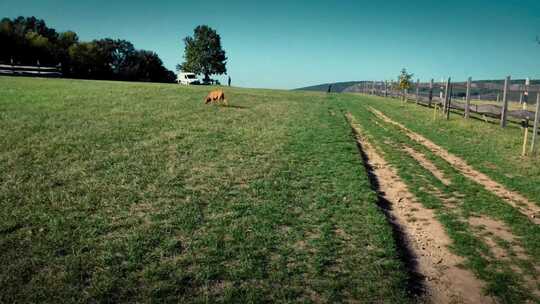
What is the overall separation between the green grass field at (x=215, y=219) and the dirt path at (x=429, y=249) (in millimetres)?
193

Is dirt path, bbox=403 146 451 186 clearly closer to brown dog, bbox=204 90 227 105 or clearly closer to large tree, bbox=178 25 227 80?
brown dog, bbox=204 90 227 105

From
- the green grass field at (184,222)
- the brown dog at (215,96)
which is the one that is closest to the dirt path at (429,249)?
the green grass field at (184,222)

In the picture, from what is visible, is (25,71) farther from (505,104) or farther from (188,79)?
(505,104)

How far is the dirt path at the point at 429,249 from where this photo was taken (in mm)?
4053

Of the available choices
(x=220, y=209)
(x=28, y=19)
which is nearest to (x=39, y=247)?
(x=220, y=209)

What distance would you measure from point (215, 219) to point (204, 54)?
8238 cm

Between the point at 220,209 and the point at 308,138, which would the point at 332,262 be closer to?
the point at 220,209

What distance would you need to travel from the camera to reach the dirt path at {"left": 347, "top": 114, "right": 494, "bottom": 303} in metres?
4.05

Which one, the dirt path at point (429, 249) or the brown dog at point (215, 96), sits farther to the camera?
the brown dog at point (215, 96)

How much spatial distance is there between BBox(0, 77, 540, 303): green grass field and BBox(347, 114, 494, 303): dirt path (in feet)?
0.63

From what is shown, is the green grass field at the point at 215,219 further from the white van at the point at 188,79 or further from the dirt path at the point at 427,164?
the white van at the point at 188,79

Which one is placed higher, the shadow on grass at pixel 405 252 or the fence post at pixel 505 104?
the fence post at pixel 505 104

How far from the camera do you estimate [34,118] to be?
40.3 feet

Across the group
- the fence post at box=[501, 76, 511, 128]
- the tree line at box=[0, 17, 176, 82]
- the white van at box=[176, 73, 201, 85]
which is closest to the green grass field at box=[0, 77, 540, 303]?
the fence post at box=[501, 76, 511, 128]
